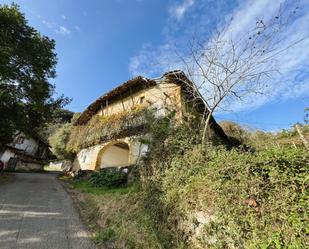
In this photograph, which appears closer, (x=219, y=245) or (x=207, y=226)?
(x=219, y=245)

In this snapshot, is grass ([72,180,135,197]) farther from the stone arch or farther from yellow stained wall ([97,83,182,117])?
yellow stained wall ([97,83,182,117])

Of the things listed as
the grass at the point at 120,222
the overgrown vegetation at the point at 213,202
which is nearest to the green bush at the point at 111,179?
the grass at the point at 120,222

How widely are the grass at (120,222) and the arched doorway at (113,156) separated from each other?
7.37 meters

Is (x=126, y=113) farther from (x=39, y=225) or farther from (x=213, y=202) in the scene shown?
(x=213, y=202)

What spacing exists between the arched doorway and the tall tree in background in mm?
4452

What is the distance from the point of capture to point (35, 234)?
491 cm

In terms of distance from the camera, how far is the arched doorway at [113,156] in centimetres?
1522

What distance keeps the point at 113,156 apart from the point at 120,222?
11033mm

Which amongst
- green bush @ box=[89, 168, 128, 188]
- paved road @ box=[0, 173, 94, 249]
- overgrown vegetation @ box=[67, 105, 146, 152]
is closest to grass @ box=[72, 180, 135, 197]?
green bush @ box=[89, 168, 128, 188]

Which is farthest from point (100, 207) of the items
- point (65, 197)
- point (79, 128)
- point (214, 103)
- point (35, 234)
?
point (79, 128)

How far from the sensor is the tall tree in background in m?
11.8

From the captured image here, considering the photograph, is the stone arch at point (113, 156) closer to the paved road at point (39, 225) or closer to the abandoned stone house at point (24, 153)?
the paved road at point (39, 225)

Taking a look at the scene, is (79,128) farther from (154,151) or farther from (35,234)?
(35,234)

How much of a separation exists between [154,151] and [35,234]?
167 inches
